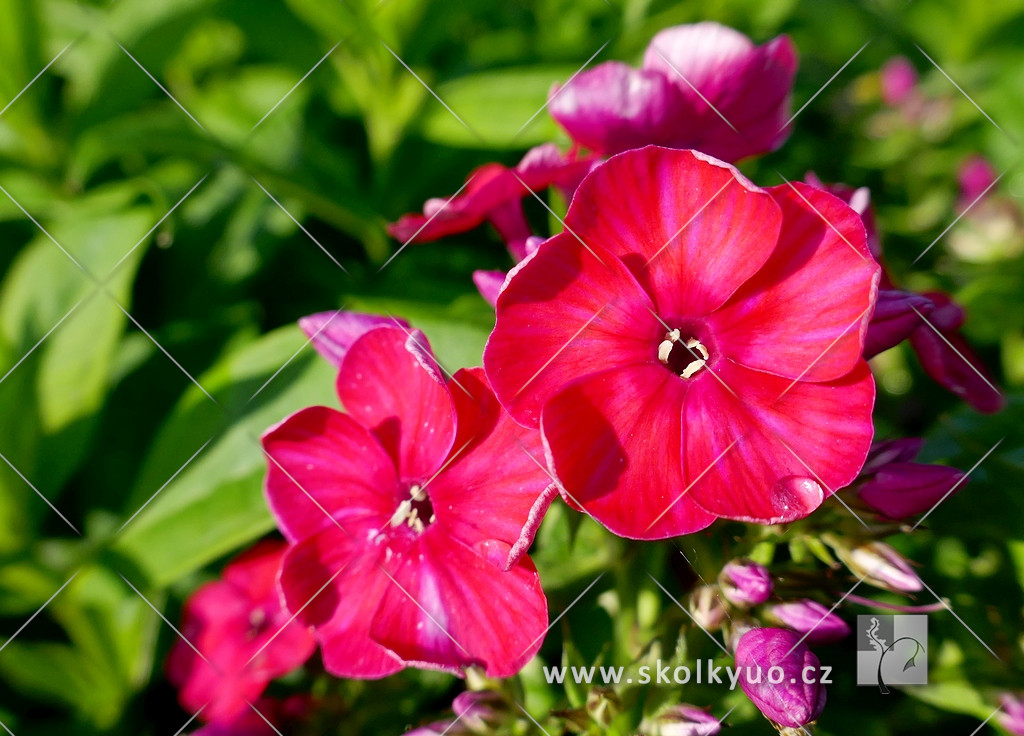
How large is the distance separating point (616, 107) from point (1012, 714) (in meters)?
1.10

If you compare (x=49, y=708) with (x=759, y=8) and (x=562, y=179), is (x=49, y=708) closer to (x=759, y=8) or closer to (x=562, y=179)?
(x=562, y=179)

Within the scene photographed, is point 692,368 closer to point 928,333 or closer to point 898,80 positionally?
point 928,333

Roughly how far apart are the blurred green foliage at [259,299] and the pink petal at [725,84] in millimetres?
344

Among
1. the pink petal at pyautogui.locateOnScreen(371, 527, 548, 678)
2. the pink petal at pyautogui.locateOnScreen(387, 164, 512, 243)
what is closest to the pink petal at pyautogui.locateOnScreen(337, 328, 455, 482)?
the pink petal at pyautogui.locateOnScreen(371, 527, 548, 678)

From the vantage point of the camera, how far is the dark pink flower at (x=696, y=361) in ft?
3.11

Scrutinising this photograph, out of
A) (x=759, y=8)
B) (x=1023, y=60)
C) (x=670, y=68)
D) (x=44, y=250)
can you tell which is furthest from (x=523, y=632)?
(x=1023, y=60)

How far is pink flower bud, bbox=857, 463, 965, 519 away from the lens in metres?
1.09

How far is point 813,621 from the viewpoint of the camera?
1059 millimetres

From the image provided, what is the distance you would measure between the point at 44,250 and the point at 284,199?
20.1 inches

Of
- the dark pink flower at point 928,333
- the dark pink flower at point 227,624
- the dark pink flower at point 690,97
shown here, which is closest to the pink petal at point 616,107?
the dark pink flower at point 690,97

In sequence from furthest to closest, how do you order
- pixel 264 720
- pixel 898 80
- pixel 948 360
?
pixel 898 80 < pixel 264 720 < pixel 948 360

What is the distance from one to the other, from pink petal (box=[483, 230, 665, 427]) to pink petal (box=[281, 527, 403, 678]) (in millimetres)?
341

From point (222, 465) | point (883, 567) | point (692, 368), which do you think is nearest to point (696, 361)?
point (692, 368)

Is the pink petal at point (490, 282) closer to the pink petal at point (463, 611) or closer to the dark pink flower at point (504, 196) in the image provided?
the dark pink flower at point (504, 196)
